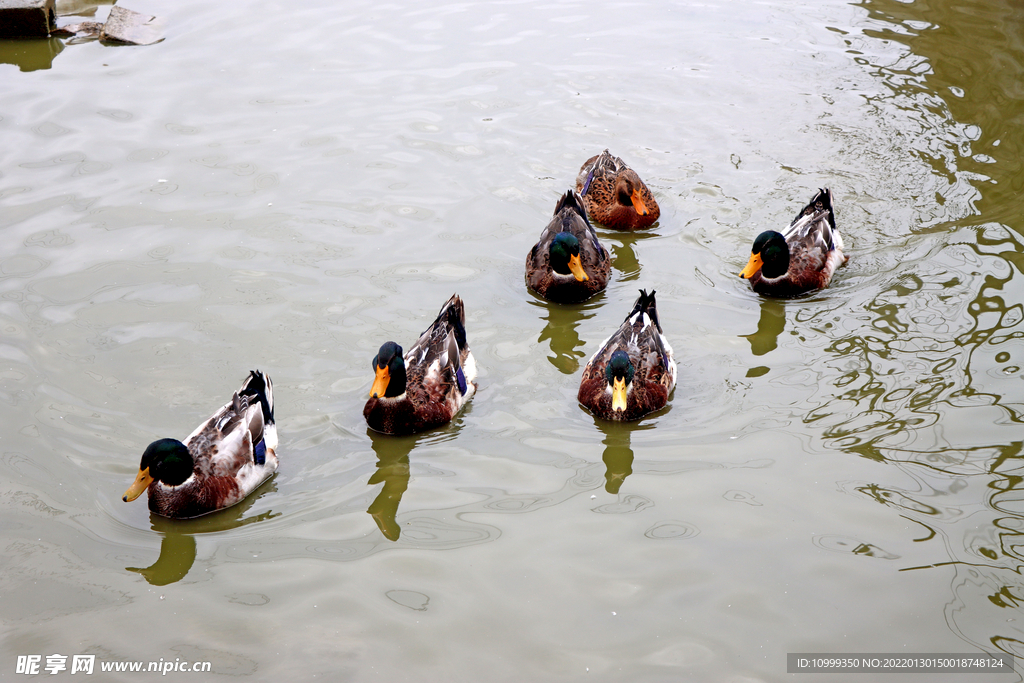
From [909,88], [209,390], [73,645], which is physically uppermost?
[909,88]

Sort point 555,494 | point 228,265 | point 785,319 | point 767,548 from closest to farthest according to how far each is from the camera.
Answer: point 767,548, point 555,494, point 785,319, point 228,265

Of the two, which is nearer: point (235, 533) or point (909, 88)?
point (235, 533)

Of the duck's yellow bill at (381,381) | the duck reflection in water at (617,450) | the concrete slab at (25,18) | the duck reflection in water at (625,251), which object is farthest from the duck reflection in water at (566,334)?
the concrete slab at (25,18)

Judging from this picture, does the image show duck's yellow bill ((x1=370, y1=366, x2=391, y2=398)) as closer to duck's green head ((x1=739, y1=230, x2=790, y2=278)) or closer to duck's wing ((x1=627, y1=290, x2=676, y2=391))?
duck's wing ((x1=627, y1=290, x2=676, y2=391))

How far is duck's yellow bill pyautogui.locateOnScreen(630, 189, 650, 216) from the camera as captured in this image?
31.7 feet

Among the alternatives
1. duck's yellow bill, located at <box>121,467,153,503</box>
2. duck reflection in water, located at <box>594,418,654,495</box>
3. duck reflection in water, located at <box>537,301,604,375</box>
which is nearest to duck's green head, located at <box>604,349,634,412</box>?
duck reflection in water, located at <box>594,418,654,495</box>

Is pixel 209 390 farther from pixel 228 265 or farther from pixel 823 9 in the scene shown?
pixel 823 9

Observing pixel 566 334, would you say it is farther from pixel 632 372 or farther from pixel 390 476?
pixel 390 476

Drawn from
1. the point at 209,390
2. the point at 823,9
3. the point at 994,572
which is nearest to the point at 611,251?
the point at 209,390

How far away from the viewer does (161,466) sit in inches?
236

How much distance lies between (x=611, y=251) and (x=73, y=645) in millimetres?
6385

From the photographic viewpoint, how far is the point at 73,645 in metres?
5.25

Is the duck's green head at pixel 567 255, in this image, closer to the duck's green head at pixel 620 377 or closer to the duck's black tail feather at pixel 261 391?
the duck's green head at pixel 620 377

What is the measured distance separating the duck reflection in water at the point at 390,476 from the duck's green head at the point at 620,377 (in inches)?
61.1
